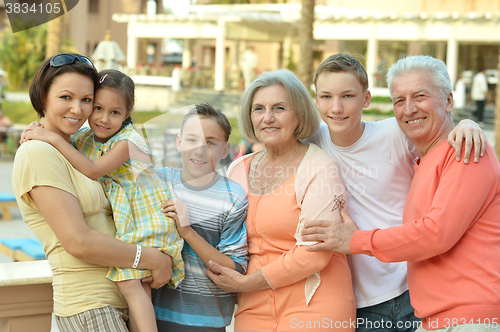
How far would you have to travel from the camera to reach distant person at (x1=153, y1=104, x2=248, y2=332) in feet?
6.68

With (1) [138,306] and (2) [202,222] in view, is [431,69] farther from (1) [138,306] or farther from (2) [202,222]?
(1) [138,306]

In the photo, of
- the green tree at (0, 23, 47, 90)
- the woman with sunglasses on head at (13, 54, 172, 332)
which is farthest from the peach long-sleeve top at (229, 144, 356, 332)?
the green tree at (0, 23, 47, 90)

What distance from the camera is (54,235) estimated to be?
6.36 feet

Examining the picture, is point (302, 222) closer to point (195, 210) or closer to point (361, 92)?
point (195, 210)

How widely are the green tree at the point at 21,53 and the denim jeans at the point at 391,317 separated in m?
21.8

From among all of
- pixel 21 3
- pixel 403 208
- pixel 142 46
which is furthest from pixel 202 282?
pixel 142 46

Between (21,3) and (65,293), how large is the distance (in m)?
1.27

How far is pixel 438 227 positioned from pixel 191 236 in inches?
38.1

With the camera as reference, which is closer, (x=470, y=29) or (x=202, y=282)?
(x=202, y=282)

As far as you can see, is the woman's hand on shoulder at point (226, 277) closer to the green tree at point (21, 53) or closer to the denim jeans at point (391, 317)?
the denim jeans at point (391, 317)

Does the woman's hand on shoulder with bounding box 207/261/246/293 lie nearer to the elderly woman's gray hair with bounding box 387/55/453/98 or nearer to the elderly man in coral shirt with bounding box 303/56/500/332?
the elderly man in coral shirt with bounding box 303/56/500/332

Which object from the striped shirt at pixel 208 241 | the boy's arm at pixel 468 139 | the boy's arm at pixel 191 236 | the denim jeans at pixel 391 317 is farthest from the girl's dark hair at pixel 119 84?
the denim jeans at pixel 391 317

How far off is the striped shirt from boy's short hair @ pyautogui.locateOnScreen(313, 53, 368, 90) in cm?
65

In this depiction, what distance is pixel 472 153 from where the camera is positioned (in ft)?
6.06
